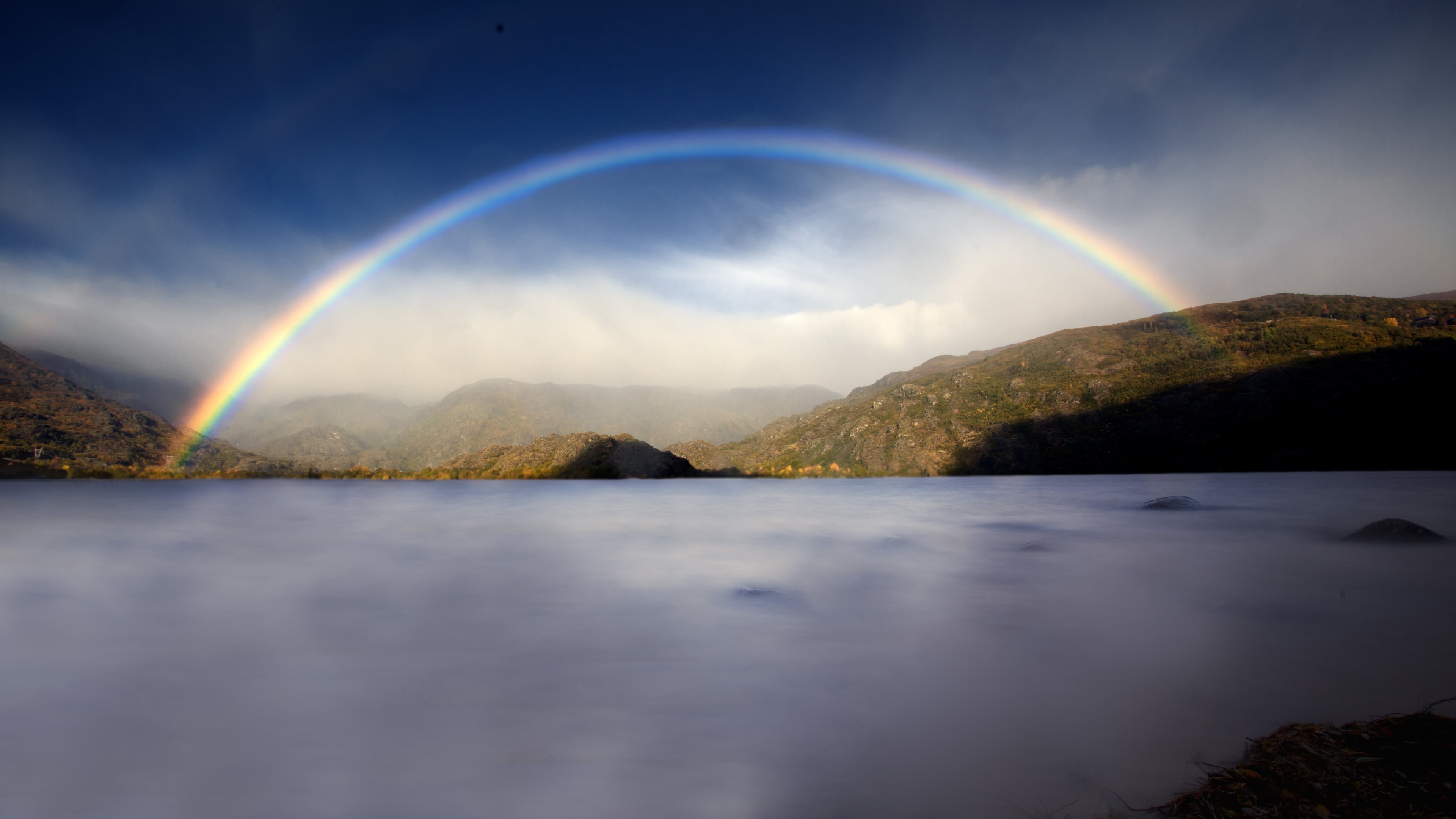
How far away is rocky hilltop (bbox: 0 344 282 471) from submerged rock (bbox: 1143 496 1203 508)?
6118 inches

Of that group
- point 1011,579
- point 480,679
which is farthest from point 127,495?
point 1011,579

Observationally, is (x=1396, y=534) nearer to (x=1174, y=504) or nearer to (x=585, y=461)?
(x=1174, y=504)

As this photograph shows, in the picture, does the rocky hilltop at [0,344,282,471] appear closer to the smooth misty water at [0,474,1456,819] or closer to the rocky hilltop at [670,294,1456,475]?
the rocky hilltop at [670,294,1456,475]

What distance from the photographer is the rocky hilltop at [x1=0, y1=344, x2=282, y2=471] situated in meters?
106

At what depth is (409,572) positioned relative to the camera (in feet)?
51.2

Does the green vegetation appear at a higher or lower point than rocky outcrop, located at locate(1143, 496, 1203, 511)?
higher

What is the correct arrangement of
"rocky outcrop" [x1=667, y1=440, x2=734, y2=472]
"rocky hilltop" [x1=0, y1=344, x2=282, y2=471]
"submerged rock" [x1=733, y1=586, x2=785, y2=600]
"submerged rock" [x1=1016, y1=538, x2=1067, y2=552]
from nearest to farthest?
"submerged rock" [x1=733, y1=586, x2=785, y2=600] → "submerged rock" [x1=1016, y1=538, x2=1067, y2=552] → "rocky hilltop" [x1=0, y1=344, x2=282, y2=471] → "rocky outcrop" [x1=667, y1=440, x2=734, y2=472]

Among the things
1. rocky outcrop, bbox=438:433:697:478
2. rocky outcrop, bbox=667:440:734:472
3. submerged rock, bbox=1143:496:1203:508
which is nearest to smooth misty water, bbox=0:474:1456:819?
submerged rock, bbox=1143:496:1203:508

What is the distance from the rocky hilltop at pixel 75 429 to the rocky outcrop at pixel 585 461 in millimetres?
56003

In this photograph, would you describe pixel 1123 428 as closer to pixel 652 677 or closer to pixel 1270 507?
pixel 1270 507

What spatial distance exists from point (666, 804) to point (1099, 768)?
348 cm

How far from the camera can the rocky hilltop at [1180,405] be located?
89.6m

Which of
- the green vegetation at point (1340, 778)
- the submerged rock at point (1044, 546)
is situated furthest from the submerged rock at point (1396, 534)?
the green vegetation at point (1340, 778)

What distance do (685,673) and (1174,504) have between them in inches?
1473
